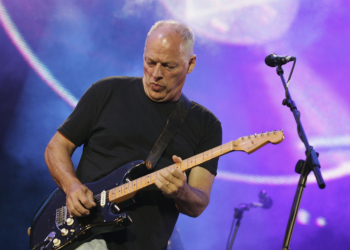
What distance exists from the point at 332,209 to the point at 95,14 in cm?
500

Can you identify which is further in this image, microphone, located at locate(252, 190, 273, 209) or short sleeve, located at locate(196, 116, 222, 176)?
microphone, located at locate(252, 190, 273, 209)

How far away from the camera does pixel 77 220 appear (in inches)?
76.3

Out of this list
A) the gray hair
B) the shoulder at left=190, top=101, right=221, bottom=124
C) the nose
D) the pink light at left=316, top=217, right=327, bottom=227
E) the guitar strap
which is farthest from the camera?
the pink light at left=316, top=217, right=327, bottom=227

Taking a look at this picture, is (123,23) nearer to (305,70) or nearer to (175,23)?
(175,23)

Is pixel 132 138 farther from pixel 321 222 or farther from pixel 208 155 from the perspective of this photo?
pixel 321 222

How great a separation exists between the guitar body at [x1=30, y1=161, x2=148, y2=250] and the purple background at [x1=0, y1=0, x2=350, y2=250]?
2264 millimetres

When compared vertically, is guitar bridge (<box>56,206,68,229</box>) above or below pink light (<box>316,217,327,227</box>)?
below

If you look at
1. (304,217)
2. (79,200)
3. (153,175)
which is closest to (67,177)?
(79,200)

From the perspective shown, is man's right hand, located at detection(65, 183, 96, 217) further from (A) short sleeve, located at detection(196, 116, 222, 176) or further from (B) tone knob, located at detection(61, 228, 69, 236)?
(A) short sleeve, located at detection(196, 116, 222, 176)

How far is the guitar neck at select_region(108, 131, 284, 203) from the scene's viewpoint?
72.1 inches

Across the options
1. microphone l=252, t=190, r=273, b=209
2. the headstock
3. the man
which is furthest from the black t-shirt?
microphone l=252, t=190, r=273, b=209

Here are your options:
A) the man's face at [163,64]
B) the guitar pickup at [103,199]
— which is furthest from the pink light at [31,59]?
the guitar pickup at [103,199]

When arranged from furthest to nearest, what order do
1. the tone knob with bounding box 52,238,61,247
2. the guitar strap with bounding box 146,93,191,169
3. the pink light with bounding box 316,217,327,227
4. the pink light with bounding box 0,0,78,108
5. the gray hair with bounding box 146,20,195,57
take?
1. the pink light with bounding box 316,217,327,227
2. the pink light with bounding box 0,0,78,108
3. the gray hair with bounding box 146,20,195,57
4. the guitar strap with bounding box 146,93,191,169
5. the tone knob with bounding box 52,238,61,247

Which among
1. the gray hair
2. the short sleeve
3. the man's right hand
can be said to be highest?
the gray hair
